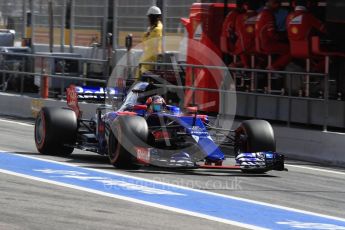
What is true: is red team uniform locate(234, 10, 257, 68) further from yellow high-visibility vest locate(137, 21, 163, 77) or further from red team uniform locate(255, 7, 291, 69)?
yellow high-visibility vest locate(137, 21, 163, 77)

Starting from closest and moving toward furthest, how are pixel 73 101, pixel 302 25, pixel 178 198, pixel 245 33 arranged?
1. pixel 178 198
2. pixel 73 101
3. pixel 302 25
4. pixel 245 33

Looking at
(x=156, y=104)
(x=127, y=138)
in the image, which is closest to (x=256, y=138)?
(x=156, y=104)

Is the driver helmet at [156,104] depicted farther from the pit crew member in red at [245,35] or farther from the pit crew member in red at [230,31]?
the pit crew member in red at [230,31]

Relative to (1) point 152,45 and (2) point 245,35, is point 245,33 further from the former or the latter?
(1) point 152,45

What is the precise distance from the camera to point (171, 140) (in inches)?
481

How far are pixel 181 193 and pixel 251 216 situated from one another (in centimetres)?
144

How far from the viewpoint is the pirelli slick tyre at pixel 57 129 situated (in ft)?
44.5

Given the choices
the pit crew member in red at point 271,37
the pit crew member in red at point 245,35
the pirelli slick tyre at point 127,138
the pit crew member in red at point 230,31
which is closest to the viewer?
the pirelli slick tyre at point 127,138

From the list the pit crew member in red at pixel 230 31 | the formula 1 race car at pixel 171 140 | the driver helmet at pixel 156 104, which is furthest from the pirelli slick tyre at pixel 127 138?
the pit crew member in red at pixel 230 31

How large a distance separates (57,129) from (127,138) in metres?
2.05

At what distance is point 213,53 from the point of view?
19844 millimetres

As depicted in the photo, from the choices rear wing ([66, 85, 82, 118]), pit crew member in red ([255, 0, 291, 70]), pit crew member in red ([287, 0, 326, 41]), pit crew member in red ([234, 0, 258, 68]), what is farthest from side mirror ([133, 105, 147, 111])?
pit crew member in red ([234, 0, 258, 68])

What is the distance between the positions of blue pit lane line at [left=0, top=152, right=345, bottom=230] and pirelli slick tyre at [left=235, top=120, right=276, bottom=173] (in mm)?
1667

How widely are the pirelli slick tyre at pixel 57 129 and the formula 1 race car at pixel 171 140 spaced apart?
1.80 feet
